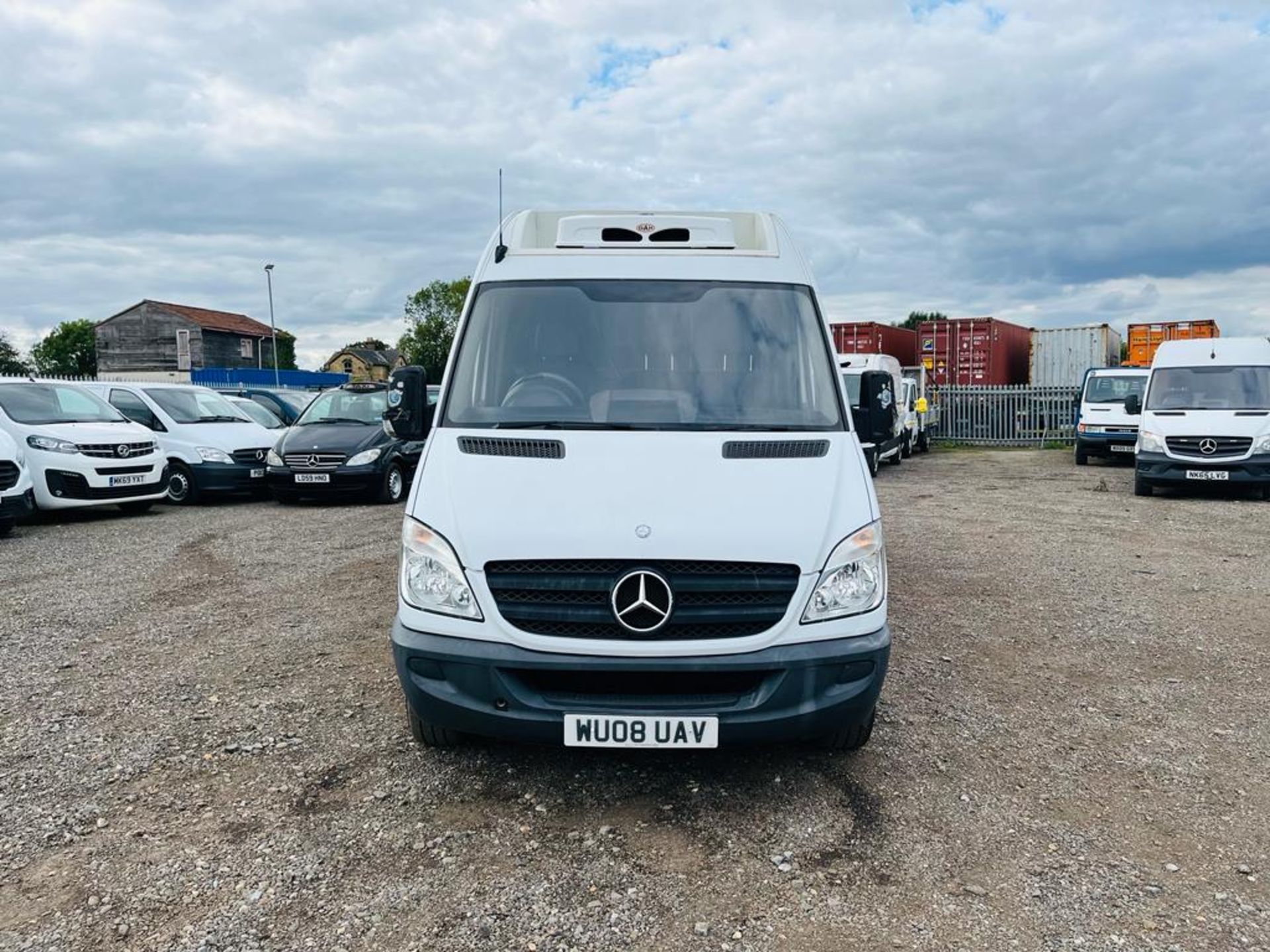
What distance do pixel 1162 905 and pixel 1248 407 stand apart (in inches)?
469

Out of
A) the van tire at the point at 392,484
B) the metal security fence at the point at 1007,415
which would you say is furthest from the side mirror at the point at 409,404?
the metal security fence at the point at 1007,415

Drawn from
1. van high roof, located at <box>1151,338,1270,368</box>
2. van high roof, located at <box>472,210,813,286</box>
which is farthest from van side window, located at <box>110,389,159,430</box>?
van high roof, located at <box>1151,338,1270,368</box>

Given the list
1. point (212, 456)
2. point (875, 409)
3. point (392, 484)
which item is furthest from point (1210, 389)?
point (212, 456)

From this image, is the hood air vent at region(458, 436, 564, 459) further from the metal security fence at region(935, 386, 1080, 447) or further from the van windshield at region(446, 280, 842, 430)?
the metal security fence at region(935, 386, 1080, 447)

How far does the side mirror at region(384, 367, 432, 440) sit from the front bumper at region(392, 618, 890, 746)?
1500 mm

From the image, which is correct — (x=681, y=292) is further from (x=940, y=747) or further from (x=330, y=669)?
(x=330, y=669)

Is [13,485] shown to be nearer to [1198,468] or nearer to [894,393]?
[894,393]

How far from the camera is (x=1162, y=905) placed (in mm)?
2971

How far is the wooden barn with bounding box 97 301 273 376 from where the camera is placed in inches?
2564

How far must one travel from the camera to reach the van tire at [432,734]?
152 inches

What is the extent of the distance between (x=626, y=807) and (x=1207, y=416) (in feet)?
39.8

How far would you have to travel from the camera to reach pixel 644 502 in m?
3.46

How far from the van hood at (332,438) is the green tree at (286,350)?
7207 centimetres

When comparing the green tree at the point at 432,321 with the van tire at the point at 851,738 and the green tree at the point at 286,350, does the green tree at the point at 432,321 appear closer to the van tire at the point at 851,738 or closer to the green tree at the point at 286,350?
the green tree at the point at 286,350
